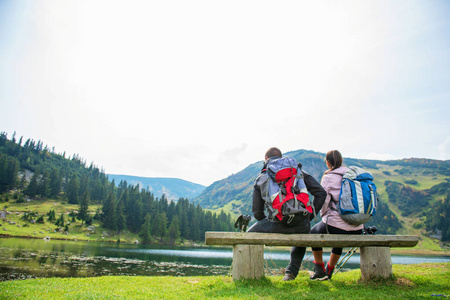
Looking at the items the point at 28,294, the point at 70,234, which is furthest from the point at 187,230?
the point at 28,294

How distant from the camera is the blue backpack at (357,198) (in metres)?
5.77

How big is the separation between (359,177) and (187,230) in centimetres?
12253

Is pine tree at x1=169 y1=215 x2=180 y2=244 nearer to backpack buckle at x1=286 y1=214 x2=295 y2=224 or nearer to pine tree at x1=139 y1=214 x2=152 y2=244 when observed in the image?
pine tree at x1=139 y1=214 x2=152 y2=244

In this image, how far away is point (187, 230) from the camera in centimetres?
12056

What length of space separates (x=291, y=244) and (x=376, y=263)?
2143mm

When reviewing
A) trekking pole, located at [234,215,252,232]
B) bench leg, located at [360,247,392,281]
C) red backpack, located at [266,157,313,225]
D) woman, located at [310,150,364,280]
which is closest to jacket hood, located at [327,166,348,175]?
woman, located at [310,150,364,280]

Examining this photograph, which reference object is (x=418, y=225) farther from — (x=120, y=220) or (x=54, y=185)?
(x=54, y=185)

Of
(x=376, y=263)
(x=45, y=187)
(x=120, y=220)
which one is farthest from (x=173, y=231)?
(x=376, y=263)

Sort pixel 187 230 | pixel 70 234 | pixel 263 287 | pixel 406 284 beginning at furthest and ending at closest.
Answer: pixel 187 230 → pixel 70 234 → pixel 406 284 → pixel 263 287

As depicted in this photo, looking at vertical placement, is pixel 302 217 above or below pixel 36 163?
below

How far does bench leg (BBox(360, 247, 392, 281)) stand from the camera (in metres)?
5.92

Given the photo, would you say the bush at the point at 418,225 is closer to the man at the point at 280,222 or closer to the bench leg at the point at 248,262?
the man at the point at 280,222

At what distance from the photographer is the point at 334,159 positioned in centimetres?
643

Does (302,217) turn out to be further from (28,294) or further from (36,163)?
(36,163)
